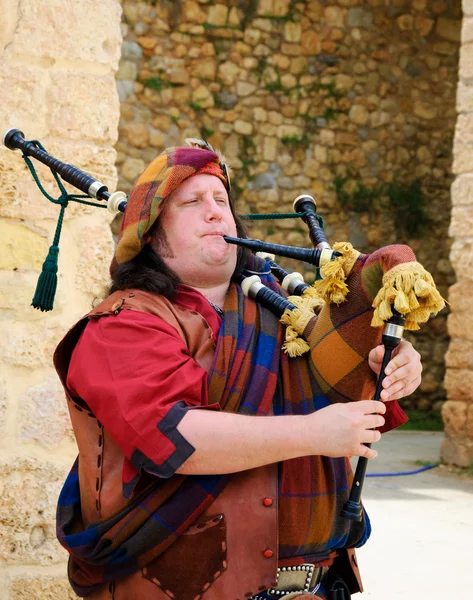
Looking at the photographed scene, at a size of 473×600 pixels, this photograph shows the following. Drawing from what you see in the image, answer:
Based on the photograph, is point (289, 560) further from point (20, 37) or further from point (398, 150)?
point (398, 150)

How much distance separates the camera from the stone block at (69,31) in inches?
92.6

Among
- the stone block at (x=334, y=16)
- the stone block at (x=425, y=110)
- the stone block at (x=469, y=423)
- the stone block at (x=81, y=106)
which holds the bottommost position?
the stone block at (x=469, y=423)

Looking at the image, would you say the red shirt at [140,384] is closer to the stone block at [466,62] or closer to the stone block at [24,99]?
the stone block at [24,99]

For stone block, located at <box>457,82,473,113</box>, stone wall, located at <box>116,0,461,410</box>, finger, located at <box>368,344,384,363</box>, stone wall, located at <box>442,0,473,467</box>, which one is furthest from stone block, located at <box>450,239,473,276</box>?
finger, located at <box>368,344,384,363</box>

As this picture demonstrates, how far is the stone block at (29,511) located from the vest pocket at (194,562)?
31.1 inches

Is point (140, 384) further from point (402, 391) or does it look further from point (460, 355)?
point (460, 355)

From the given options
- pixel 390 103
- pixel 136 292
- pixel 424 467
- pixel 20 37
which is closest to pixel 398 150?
pixel 390 103

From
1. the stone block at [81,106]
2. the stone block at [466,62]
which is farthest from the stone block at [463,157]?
the stone block at [81,106]

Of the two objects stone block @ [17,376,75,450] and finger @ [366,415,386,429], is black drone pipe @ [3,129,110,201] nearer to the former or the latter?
stone block @ [17,376,75,450]

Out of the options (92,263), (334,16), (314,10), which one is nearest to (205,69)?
(314,10)

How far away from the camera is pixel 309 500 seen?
173cm

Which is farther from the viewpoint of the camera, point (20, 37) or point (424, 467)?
point (424, 467)

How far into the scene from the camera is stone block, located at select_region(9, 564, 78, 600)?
233 cm

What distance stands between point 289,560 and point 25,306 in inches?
42.7
